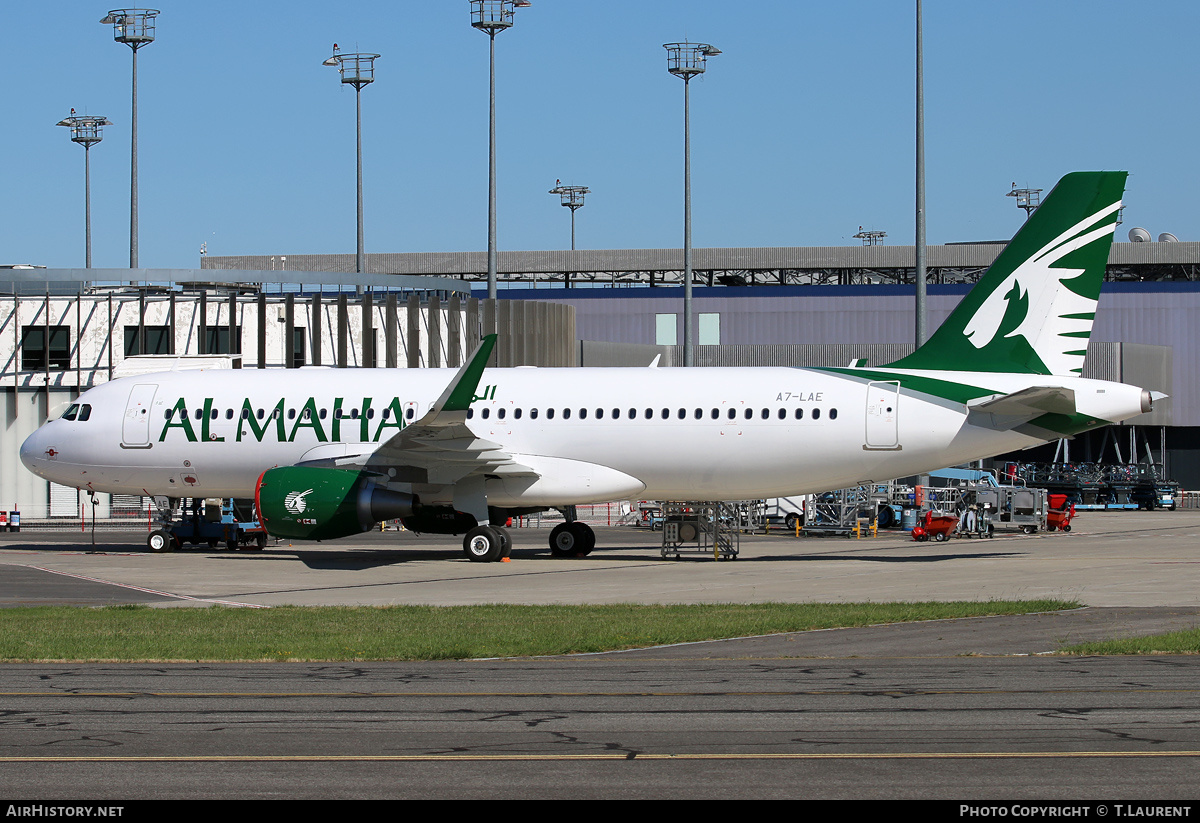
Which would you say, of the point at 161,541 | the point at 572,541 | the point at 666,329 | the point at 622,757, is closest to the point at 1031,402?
the point at 572,541

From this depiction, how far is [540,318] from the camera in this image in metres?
57.8

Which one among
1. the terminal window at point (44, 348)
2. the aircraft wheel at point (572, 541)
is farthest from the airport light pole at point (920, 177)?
the terminal window at point (44, 348)

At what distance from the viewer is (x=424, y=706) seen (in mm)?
11367

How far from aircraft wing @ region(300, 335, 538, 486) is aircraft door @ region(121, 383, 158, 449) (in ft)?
17.1

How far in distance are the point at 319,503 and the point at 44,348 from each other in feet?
72.4

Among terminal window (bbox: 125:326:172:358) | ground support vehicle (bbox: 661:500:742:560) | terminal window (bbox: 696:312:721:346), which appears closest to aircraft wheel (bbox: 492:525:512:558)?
ground support vehicle (bbox: 661:500:742:560)

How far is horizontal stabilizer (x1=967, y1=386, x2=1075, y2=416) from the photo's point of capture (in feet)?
85.9

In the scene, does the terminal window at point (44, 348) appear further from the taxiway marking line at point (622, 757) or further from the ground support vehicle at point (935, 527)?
the taxiway marking line at point (622, 757)

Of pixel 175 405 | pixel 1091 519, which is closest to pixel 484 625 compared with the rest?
pixel 175 405

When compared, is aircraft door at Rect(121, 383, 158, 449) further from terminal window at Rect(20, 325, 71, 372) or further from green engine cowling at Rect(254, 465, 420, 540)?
terminal window at Rect(20, 325, 71, 372)

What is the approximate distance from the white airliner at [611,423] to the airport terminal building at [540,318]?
10.5 m

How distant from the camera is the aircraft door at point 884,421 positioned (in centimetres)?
2758

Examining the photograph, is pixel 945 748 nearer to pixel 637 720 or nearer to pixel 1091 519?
pixel 637 720

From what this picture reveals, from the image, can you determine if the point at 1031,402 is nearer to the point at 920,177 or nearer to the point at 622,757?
the point at 920,177
